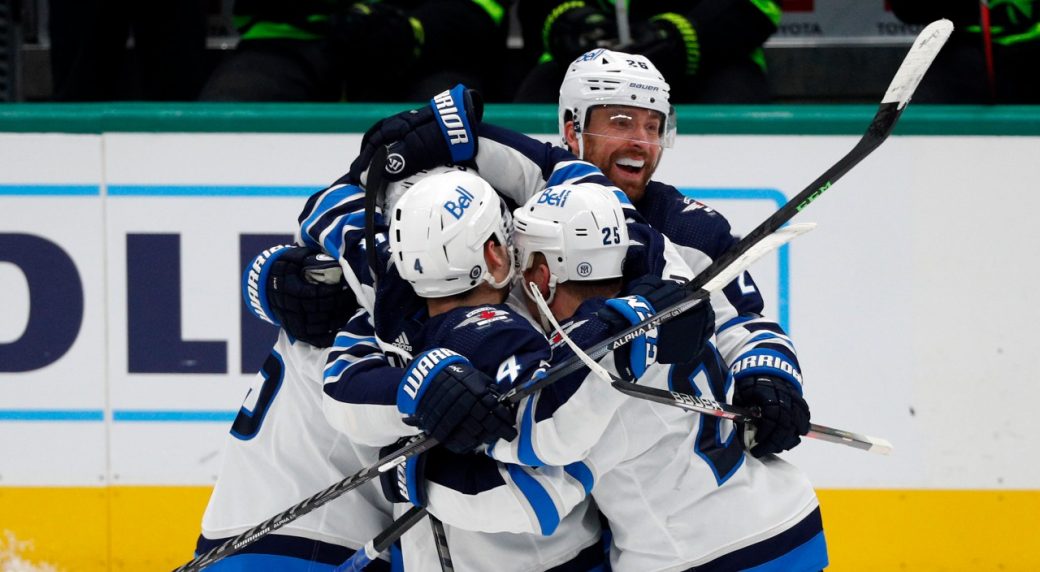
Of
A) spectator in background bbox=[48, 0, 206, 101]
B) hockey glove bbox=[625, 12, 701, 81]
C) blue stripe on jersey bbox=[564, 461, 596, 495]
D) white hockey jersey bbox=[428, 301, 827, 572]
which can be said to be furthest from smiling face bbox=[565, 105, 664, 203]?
spectator in background bbox=[48, 0, 206, 101]

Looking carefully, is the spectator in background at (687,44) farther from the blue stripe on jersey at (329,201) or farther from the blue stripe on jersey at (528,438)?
the blue stripe on jersey at (528,438)

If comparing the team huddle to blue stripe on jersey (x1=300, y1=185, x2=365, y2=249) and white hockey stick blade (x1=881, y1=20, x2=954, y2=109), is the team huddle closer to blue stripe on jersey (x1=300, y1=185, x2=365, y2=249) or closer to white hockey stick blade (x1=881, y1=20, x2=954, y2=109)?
blue stripe on jersey (x1=300, y1=185, x2=365, y2=249)

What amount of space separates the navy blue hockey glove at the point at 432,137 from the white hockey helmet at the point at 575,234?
8.8 inches

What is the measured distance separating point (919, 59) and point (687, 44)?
1.61 meters

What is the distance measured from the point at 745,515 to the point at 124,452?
164cm

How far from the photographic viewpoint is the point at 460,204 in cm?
225

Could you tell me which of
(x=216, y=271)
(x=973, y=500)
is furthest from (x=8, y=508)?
(x=973, y=500)

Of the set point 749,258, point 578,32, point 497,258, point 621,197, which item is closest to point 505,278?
point 497,258

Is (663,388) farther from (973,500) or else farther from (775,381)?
(973,500)

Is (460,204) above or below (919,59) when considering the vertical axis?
below

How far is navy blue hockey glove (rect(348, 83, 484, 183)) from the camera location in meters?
2.48

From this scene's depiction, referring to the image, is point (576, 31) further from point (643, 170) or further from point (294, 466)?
point (294, 466)

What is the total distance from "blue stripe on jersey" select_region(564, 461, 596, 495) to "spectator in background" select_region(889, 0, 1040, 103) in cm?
184

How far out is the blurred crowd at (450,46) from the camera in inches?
148
